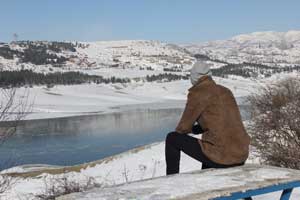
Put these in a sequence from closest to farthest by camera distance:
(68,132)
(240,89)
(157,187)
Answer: (157,187) < (68,132) < (240,89)

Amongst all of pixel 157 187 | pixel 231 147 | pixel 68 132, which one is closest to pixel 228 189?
pixel 157 187

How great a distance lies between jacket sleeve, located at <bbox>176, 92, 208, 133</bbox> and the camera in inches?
146

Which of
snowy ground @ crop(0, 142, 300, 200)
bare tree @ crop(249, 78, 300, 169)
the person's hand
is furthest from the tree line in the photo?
the person's hand

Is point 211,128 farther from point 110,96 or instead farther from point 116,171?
point 110,96

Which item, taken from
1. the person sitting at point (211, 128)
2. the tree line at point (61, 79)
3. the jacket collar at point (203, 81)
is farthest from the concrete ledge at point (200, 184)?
the tree line at point (61, 79)

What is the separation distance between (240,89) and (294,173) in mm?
102025

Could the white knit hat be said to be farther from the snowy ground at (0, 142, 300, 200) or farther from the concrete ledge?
the snowy ground at (0, 142, 300, 200)

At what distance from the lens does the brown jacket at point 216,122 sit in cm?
370

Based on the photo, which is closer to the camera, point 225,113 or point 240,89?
point 225,113

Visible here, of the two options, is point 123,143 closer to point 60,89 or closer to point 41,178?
point 41,178

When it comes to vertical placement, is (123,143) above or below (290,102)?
below

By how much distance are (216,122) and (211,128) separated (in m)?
0.06

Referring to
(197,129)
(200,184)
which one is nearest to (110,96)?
(197,129)

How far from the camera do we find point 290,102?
8320 mm
